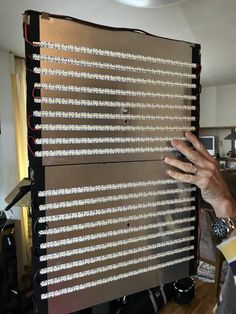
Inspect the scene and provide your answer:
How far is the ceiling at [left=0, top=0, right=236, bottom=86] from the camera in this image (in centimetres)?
172

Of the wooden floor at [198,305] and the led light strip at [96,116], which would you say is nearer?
the led light strip at [96,116]

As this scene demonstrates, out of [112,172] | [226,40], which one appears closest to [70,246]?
[112,172]

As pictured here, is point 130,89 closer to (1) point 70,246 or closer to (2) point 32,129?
(2) point 32,129

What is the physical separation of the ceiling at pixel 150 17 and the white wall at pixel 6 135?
0.22 meters

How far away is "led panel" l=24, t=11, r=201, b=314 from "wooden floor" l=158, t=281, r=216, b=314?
163cm

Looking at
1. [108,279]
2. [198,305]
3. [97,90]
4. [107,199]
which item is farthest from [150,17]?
[198,305]

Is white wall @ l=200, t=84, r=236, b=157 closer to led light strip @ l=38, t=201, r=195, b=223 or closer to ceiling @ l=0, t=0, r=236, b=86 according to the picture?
ceiling @ l=0, t=0, r=236, b=86

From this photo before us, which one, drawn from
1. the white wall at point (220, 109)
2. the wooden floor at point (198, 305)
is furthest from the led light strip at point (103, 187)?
the white wall at point (220, 109)

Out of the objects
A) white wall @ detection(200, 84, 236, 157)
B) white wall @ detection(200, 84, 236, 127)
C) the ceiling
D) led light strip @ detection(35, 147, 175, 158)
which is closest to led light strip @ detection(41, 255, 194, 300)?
led light strip @ detection(35, 147, 175, 158)

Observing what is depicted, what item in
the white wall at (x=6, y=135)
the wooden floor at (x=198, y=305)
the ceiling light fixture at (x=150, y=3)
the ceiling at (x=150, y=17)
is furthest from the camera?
the white wall at (x=6, y=135)

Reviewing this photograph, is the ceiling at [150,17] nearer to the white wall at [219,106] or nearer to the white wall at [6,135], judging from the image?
the white wall at [6,135]

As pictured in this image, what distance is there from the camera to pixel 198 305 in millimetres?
2119

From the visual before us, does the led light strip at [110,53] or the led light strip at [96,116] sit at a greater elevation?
the led light strip at [110,53]

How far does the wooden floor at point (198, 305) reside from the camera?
2.05 meters
